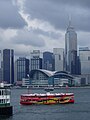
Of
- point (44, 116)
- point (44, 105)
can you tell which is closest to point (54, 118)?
point (44, 116)

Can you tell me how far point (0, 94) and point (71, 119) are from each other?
1389 centimetres

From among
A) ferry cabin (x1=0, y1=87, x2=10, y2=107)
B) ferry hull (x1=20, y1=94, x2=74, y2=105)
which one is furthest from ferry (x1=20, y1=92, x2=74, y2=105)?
ferry cabin (x1=0, y1=87, x2=10, y2=107)

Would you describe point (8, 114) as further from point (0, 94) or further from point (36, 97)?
point (36, 97)

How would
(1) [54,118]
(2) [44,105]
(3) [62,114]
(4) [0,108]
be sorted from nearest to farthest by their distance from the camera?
(4) [0,108], (1) [54,118], (3) [62,114], (2) [44,105]

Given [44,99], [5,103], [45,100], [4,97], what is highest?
[4,97]

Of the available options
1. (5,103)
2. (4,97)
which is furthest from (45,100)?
(5,103)

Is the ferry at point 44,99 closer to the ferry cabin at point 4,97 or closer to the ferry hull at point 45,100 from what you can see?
the ferry hull at point 45,100

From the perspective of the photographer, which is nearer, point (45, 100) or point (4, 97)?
point (4, 97)

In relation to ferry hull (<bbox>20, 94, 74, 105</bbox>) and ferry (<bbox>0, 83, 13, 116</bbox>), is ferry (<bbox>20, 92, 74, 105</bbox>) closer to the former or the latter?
ferry hull (<bbox>20, 94, 74, 105</bbox>)

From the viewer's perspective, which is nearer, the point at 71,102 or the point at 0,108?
the point at 0,108

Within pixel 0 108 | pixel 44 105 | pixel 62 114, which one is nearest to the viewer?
pixel 0 108

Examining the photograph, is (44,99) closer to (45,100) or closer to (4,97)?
(45,100)

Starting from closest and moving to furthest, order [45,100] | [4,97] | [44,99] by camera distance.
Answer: [4,97], [45,100], [44,99]

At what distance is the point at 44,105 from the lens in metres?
119
